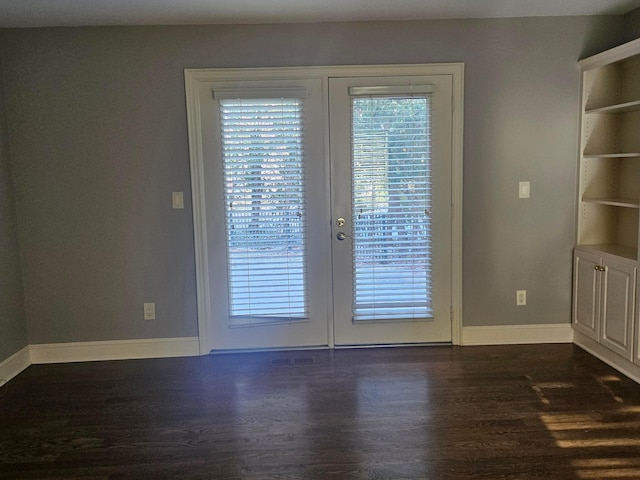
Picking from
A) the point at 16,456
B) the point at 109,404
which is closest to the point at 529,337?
the point at 109,404

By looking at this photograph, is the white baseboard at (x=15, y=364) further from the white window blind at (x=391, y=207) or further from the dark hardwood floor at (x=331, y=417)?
the white window blind at (x=391, y=207)

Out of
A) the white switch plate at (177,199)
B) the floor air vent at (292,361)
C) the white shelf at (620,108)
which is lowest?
the floor air vent at (292,361)

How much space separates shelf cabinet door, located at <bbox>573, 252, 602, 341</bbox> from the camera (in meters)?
3.48

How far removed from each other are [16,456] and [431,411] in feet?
7.16

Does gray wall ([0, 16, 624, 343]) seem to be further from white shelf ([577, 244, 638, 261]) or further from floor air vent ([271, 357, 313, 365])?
floor air vent ([271, 357, 313, 365])

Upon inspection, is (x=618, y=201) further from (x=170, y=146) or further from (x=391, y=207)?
(x=170, y=146)

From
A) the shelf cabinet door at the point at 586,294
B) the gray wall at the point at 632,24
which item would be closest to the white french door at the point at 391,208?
the shelf cabinet door at the point at 586,294

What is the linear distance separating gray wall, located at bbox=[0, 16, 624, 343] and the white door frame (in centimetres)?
6

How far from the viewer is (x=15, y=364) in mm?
3539

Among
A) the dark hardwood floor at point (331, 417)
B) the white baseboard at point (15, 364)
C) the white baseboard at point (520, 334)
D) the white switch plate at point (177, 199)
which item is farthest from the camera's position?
the white baseboard at point (520, 334)

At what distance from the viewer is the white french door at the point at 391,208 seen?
3588mm

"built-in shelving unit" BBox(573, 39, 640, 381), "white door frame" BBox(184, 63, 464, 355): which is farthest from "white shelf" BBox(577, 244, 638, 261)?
"white door frame" BBox(184, 63, 464, 355)

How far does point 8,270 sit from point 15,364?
676 mm

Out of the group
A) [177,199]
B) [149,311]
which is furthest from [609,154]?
[149,311]
